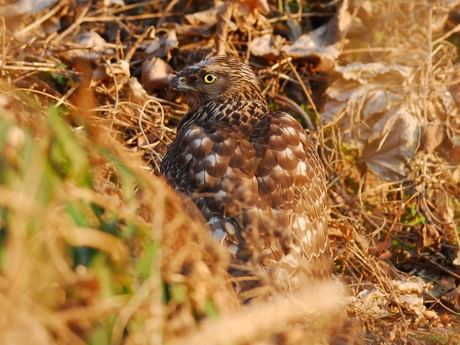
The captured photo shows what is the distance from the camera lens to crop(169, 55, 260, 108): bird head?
18.7ft

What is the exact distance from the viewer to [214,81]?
575 cm

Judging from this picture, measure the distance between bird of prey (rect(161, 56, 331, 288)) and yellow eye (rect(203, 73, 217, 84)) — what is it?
17.6 inches

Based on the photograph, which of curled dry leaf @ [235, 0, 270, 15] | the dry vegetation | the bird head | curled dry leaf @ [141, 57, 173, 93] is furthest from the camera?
curled dry leaf @ [235, 0, 270, 15]

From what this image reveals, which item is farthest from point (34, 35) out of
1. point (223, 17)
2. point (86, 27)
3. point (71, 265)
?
point (71, 265)

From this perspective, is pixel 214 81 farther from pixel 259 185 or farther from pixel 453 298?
pixel 453 298

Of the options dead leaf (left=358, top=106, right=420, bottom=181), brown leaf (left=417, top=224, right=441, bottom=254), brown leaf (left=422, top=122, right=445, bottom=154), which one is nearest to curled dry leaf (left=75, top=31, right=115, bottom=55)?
dead leaf (left=358, top=106, right=420, bottom=181)

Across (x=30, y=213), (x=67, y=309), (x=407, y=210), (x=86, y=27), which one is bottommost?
(x=407, y=210)

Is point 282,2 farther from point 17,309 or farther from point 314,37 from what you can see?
point 17,309

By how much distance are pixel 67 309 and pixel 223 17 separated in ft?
16.3

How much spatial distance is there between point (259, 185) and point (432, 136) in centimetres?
271

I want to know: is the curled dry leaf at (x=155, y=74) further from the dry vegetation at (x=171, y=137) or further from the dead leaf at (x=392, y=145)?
the dead leaf at (x=392, y=145)

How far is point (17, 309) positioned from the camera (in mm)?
2447

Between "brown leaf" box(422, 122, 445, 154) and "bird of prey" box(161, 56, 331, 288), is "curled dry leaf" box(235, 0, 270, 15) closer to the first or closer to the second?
"brown leaf" box(422, 122, 445, 154)

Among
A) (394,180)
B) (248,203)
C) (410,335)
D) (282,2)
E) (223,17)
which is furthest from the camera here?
(282,2)
